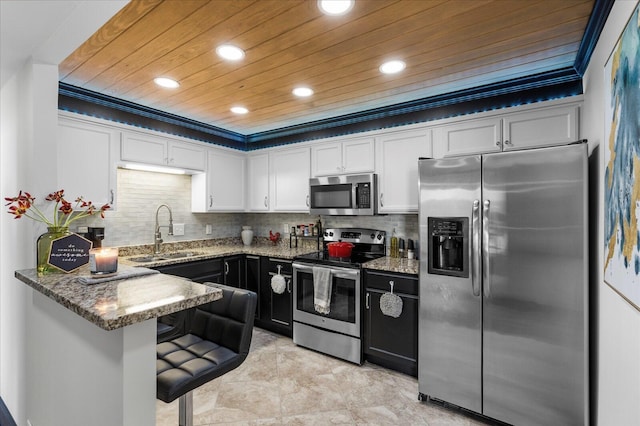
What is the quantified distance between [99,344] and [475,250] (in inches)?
81.4

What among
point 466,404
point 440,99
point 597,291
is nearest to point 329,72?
point 440,99

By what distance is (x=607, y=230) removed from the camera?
144 centimetres

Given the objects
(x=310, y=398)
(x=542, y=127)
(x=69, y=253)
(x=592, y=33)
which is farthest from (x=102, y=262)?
(x=542, y=127)

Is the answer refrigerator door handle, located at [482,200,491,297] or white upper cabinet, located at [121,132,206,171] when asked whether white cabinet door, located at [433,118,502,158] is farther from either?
white upper cabinet, located at [121,132,206,171]

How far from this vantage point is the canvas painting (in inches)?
41.6

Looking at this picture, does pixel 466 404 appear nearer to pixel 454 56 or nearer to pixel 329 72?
pixel 454 56

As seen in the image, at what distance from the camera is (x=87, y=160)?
107 inches

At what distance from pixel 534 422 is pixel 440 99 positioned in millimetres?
2418

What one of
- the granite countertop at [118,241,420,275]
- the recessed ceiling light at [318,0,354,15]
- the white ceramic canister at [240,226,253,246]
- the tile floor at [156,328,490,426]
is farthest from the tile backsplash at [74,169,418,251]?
the recessed ceiling light at [318,0,354,15]

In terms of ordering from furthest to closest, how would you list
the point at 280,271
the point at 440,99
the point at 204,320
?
the point at 280,271, the point at 440,99, the point at 204,320

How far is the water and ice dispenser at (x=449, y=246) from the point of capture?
215 cm

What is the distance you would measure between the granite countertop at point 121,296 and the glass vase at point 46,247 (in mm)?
46

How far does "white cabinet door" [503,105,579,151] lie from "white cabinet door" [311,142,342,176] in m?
1.56

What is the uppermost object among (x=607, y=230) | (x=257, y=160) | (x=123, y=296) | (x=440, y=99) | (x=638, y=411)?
(x=440, y=99)
